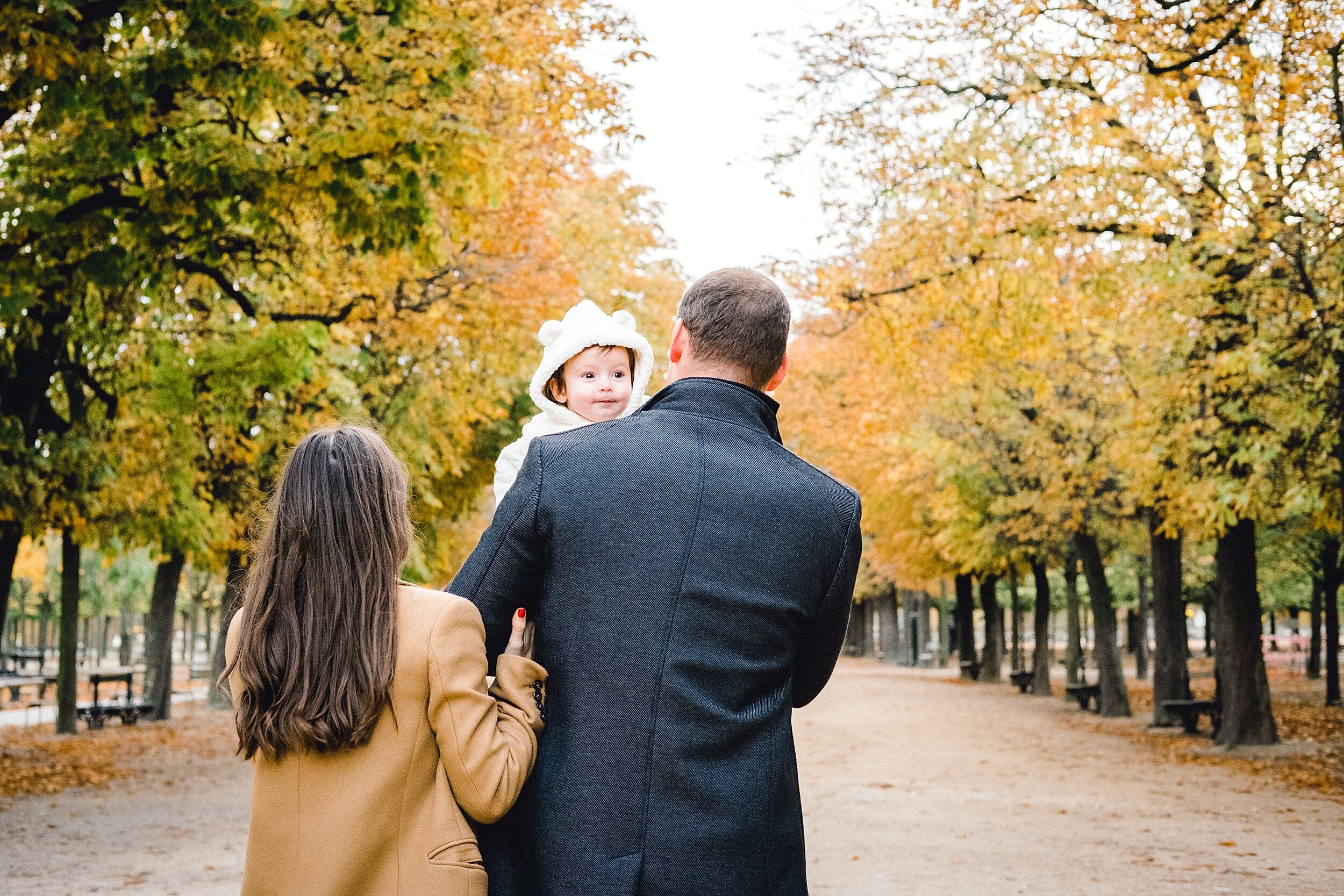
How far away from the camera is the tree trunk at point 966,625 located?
136ft

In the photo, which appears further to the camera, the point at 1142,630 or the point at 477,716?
the point at 1142,630

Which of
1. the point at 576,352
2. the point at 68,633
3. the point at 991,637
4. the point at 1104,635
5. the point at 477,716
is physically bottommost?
the point at 991,637

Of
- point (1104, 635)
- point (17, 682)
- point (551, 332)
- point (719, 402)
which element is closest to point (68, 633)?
point (17, 682)

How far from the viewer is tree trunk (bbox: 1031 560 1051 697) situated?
32.8 meters

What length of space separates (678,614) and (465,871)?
26.5 inches

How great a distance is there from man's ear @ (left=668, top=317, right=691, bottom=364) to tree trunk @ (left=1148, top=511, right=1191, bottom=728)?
1996 cm

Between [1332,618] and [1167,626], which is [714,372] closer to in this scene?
[1167,626]

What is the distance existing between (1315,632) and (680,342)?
123 feet

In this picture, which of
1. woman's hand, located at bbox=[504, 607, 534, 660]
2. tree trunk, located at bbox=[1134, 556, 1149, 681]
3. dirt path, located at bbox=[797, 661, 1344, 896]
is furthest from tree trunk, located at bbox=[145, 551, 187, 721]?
tree trunk, located at bbox=[1134, 556, 1149, 681]

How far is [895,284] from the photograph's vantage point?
15.4 m

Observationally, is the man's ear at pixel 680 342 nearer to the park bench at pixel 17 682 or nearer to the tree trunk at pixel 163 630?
the tree trunk at pixel 163 630

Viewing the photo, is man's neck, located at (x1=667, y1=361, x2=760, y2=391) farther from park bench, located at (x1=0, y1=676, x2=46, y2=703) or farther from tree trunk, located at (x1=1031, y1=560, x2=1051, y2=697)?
tree trunk, located at (x1=1031, y1=560, x2=1051, y2=697)

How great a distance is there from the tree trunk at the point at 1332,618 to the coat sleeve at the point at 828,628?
2599 centimetres

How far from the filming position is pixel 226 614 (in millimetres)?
9852
